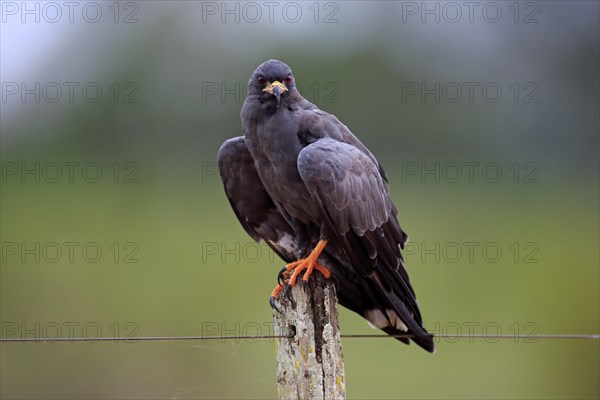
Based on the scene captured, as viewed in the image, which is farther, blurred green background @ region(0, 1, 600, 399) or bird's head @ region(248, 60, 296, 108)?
blurred green background @ region(0, 1, 600, 399)

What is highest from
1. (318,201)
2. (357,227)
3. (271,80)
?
(271,80)

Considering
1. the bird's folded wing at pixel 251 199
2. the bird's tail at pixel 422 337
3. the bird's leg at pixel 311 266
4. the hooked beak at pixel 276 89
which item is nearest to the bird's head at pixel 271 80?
the hooked beak at pixel 276 89

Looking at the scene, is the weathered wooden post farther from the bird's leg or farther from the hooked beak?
the hooked beak

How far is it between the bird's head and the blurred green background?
2054 mm

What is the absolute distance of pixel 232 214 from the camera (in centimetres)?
1296

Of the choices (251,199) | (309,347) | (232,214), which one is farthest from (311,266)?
(232,214)

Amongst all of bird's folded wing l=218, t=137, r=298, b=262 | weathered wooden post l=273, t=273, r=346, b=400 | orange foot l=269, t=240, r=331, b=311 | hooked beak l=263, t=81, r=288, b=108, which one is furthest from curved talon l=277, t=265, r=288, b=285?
hooked beak l=263, t=81, r=288, b=108

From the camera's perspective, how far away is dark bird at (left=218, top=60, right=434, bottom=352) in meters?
5.07

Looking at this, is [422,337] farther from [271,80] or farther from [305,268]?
[271,80]

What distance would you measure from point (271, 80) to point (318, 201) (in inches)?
37.6

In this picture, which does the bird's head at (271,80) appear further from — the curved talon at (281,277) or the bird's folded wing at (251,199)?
the curved talon at (281,277)

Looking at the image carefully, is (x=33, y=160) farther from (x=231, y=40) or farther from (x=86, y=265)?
(x=231, y=40)

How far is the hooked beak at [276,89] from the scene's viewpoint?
538 centimetres

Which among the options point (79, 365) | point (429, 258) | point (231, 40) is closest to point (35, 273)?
point (79, 365)
